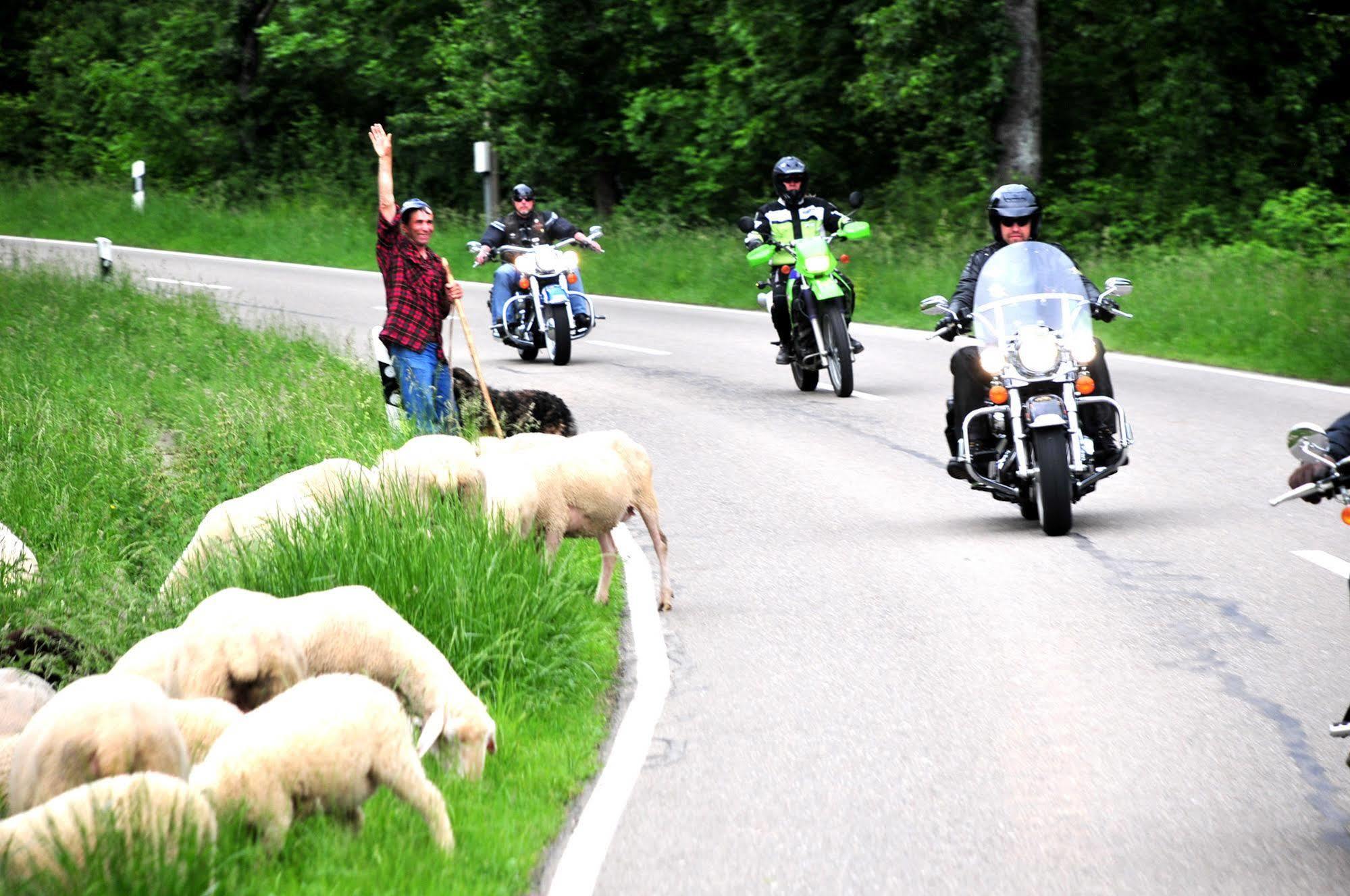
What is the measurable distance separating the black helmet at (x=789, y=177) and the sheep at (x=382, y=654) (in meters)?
11.6

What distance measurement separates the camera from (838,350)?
1747cm

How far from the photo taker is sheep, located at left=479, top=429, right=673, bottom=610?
9.19 m

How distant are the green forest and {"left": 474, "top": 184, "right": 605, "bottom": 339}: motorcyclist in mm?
8979

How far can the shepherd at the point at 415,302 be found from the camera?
1259 centimetres

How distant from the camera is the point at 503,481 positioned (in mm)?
9242

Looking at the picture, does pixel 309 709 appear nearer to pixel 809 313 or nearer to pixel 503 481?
pixel 503 481

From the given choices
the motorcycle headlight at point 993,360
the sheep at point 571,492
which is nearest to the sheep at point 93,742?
the sheep at point 571,492

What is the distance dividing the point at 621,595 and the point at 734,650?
144 centimetres

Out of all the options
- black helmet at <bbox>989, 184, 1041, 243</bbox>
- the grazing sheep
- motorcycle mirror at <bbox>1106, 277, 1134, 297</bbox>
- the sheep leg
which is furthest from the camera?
black helmet at <bbox>989, 184, 1041, 243</bbox>

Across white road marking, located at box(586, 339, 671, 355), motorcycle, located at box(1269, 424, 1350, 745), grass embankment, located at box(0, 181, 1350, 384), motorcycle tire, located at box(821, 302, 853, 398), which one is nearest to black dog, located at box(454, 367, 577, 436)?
motorcycle tire, located at box(821, 302, 853, 398)

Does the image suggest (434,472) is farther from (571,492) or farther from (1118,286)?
(1118,286)

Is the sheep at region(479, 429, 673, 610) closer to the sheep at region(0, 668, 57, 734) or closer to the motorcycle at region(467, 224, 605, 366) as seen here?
the sheep at region(0, 668, 57, 734)

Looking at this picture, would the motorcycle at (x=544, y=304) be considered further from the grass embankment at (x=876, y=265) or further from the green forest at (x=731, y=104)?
the green forest at (x=731, y=104)

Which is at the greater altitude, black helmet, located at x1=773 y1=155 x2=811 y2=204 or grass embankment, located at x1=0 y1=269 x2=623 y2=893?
black helmet, located at x1=773 y1=155 x2=811 y2=204
